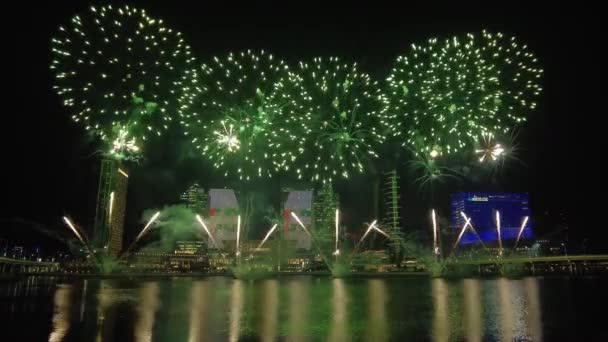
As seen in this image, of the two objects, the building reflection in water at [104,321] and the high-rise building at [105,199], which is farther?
the high-rise building at [105,199]

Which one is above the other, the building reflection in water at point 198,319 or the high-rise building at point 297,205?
the high-rise building at point 297,205

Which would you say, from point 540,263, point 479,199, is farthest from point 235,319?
point 479,199

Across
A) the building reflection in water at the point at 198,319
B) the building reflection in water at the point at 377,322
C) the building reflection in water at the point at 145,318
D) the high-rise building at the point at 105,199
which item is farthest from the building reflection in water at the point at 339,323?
the high-rise building at the point at 105,199

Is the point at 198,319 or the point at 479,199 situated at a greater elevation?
the point at 479,199

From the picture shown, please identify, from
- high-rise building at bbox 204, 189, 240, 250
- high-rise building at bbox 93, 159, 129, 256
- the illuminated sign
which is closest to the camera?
high-rise building at bbox 93, 159, 129, 256

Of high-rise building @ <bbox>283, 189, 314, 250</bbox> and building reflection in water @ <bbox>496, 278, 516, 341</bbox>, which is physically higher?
high-rise building @ <bbox>283, 189, 314, 250</bbox>

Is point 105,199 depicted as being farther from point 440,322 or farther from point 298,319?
point 440,322

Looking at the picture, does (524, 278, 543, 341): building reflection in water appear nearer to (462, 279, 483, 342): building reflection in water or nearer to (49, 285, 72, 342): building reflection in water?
(462, 279, 483, 342): building reflection in water

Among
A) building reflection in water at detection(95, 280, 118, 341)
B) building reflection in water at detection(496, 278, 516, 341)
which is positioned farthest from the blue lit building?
building reflection in water at detection(95, 280, 118, 341)

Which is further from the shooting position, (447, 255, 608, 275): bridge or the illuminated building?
the illuminated building

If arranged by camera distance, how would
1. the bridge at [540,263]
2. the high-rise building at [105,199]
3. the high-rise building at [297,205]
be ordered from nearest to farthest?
the high-rise building at [105,199] → the bridge at [540,263] → the high-rise building at [297,205]

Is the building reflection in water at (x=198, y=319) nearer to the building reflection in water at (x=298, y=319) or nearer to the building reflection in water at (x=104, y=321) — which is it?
the building reflection in water at (x=104, y=321)

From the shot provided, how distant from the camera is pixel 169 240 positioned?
71562mm

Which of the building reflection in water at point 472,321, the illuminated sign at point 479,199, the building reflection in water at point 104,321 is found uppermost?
the illuminated sign at point 479,199
